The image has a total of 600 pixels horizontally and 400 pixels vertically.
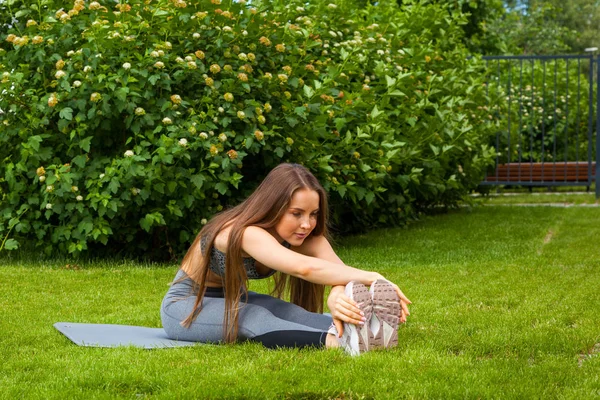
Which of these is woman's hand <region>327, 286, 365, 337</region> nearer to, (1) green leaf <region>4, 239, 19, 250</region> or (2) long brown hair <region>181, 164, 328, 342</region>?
(2) long brown hair <region>181, 164, 328, 342</region>

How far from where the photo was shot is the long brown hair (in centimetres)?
420

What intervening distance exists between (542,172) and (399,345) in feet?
32.2

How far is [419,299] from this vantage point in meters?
5.57

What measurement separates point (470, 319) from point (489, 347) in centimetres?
69

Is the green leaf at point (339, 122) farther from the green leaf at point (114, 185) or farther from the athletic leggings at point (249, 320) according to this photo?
the athletic leggings at point (249, 320)

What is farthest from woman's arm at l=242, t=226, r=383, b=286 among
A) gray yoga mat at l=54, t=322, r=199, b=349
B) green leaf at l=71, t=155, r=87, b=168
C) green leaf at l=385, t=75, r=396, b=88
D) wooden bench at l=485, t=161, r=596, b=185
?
wooden bench at l=485, t=161, r=596, b=185

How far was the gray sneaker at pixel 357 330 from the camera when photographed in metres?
3.87

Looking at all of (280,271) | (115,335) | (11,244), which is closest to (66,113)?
(11,244)

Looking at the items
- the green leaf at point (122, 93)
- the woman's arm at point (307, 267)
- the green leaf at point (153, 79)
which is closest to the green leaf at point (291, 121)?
the green leaf at point (153, 79)

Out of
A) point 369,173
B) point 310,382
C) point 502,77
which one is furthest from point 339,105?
point 502,77

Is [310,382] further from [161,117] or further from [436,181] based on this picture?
[436,181]

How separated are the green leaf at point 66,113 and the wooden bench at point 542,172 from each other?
307 inches

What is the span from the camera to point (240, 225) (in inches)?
167

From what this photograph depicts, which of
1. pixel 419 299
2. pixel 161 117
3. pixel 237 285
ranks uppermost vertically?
pixel 161 117
